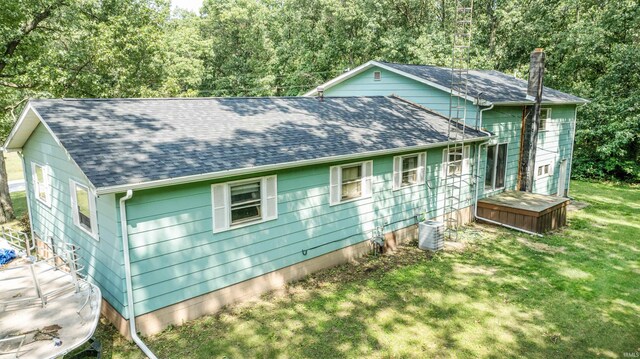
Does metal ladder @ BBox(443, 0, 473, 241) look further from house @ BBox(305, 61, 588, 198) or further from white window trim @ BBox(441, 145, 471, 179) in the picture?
house @ BBox(305, 61, 588, 198)

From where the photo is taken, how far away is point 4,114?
1552 cm

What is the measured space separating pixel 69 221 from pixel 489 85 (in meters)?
15.4

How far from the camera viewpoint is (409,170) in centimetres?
1219

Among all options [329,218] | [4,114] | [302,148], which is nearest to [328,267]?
[329,218]

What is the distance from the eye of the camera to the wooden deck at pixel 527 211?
13.3 metres

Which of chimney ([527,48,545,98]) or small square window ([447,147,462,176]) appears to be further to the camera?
chimney ([527,48,545,98])

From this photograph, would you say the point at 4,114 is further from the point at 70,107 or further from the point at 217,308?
the point at 217,308

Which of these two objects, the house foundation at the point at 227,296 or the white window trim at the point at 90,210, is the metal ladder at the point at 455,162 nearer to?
the house foundation at the point at 227,296

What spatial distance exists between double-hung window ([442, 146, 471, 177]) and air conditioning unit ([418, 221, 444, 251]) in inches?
82.2

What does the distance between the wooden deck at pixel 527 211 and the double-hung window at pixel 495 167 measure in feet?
2.08

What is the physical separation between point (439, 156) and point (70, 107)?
1014cm

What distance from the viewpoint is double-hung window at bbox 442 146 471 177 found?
12975 millimetres

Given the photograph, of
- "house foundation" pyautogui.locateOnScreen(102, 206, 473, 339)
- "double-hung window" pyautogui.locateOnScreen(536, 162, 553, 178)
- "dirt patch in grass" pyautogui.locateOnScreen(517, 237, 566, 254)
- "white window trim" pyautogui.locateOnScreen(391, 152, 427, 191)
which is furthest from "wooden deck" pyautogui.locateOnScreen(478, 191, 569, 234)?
"house foundation" pyautogui.locateOnScreen(102, 206, 473, 339)

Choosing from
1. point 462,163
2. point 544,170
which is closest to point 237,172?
point 462,163
